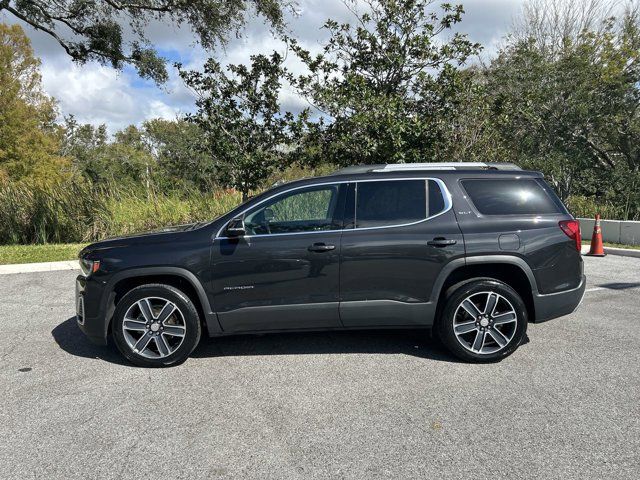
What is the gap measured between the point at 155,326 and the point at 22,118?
3609 cm

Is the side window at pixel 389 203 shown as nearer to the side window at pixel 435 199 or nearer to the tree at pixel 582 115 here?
the side window at pixel 435 199

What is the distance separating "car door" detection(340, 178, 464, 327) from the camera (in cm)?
442

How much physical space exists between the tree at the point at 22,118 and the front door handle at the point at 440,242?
33426 mm

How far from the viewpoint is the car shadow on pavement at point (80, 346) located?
15.6 feet

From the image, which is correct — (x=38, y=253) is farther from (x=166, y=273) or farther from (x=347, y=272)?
(x=347, y=272)

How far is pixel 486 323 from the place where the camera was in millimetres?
4488

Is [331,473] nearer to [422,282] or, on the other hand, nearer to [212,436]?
[212,436]

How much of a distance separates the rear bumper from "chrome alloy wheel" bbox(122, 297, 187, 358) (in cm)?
324

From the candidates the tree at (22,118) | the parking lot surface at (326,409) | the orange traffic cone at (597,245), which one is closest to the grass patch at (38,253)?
the parking lot surface at (326,409)

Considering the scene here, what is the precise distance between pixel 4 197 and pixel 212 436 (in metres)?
12.3

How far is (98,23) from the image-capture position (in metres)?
15.5

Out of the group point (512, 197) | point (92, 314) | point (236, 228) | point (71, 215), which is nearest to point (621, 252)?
point (512, 197)

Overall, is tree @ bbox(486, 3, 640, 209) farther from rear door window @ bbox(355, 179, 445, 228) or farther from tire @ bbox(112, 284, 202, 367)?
tire @ bbox(112, 284, 202, 367)

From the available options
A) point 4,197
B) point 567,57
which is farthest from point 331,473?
point 567,57
